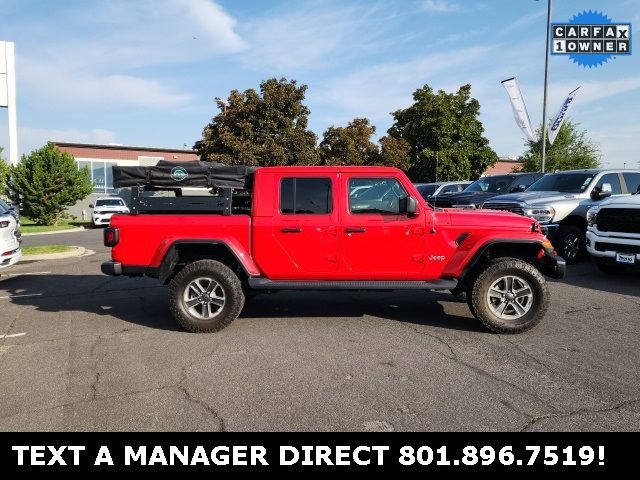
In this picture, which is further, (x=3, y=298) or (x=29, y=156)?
(x=29, y=156)

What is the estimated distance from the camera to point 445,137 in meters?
38.8

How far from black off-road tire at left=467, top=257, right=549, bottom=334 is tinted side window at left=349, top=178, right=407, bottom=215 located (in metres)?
1.33

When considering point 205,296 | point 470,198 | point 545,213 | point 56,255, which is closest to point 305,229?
point 205,296

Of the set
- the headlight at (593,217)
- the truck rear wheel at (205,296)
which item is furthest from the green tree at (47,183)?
the headlight at (593,217)

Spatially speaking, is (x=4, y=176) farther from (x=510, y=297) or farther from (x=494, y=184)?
(x=510, y=297)

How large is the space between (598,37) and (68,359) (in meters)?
19.4

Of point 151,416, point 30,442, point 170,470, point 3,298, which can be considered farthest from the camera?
point 3,298

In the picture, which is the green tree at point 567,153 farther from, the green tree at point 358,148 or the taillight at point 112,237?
the taillight at point 112,237

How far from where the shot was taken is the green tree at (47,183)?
2441 cm

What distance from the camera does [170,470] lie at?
2.94m

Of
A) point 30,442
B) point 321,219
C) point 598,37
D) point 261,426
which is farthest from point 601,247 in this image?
point 598,37

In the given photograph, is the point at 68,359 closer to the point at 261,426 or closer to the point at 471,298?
the point at 261,426

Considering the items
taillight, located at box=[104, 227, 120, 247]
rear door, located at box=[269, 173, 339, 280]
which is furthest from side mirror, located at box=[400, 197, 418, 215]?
taillight, located at box=[104, 227, 120, 247]

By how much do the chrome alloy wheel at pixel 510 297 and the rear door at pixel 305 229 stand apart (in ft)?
6.09
